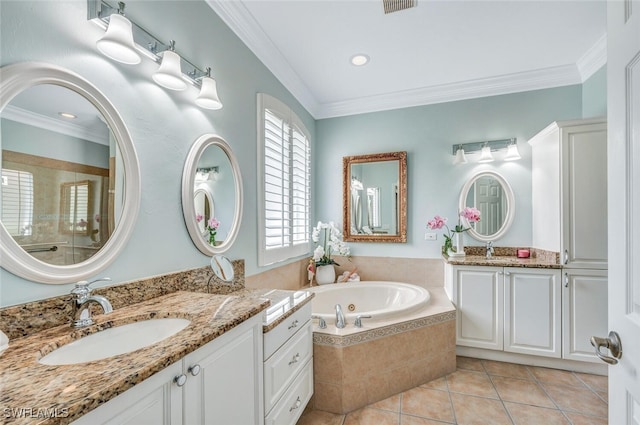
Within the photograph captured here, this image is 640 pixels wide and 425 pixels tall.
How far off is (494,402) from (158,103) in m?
2.83

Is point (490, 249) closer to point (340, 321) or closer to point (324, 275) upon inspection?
point (324, 275)

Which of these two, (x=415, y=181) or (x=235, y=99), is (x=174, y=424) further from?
(x=415, y=181)

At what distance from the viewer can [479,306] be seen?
101 inches

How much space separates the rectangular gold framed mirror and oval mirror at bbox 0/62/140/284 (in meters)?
2.47

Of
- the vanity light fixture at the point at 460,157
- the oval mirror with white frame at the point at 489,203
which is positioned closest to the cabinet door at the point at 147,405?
the oval mirror with white frame at the point at 489,203

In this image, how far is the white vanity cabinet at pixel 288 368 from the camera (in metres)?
1.35

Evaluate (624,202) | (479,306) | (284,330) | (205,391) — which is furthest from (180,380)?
(479,306)

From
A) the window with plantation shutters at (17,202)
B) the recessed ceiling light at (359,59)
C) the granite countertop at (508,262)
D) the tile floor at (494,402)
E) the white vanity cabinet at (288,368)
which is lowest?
the tile floor at (494,402)

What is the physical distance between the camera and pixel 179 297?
4.39 ft

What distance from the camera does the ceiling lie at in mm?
1955

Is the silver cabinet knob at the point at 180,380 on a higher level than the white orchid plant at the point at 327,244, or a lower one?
lower

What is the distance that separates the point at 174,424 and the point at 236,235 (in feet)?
4.07

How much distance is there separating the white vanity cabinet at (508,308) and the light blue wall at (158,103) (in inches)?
76.1

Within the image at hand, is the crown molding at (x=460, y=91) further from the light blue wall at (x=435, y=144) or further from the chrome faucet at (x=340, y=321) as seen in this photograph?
the chrome faucet at (x=340, y=321)
